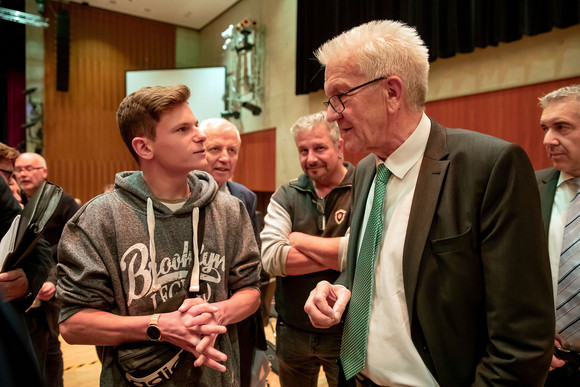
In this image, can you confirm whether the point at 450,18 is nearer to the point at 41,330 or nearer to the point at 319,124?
the point at 319,124

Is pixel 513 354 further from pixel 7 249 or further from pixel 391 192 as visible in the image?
pixel 7 249

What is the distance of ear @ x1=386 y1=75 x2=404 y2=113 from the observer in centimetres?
109

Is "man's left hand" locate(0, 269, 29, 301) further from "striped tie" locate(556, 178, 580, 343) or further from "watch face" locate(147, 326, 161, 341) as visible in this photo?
"striped tie" locate(556, 178, 580, 343)

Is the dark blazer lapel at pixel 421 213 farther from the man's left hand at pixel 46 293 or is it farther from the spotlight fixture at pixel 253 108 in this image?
the spotlight fixture at pixel 253 108

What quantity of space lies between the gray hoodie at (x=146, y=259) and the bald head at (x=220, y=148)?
66cm

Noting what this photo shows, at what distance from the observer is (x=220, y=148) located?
2096 mm

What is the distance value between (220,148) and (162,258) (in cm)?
96

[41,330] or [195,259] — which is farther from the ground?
[195,259]

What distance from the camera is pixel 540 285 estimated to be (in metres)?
0.86

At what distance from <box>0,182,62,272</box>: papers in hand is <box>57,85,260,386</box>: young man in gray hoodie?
8.6 inches

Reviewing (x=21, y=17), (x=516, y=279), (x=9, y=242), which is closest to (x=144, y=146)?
(x=9, y=242)

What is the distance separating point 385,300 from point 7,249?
1385mm

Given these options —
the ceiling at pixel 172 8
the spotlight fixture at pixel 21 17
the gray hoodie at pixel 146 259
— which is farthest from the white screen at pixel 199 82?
the gray hoodie at pixel 146 259

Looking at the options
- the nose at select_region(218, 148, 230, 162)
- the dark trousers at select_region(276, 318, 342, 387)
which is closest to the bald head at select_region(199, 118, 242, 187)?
the nose at select_region(218, 148, 230, 162)
